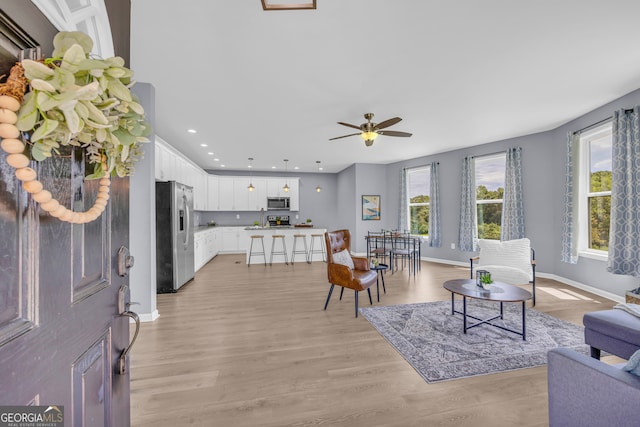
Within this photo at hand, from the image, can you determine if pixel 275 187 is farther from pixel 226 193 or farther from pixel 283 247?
pixel 283 247

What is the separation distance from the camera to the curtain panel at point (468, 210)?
5.88m

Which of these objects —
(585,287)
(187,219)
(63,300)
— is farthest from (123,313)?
(585,287)

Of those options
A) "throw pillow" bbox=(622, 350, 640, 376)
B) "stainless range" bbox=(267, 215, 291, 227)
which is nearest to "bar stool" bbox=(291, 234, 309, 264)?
"stainless range" bbox=(267, 215, 291, 227)

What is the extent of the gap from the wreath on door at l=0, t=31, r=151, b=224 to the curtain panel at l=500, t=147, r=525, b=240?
20.5 ft

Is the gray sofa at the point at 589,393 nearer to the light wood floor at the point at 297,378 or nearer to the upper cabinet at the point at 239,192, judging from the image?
the light wood floor at the point at 297,378

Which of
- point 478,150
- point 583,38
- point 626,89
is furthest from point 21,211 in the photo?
point 478,150

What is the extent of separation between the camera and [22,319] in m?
0.57

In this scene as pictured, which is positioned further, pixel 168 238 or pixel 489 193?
pixel 489 193

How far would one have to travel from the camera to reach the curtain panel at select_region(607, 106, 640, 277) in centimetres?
323

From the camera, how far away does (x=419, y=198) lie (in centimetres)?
730

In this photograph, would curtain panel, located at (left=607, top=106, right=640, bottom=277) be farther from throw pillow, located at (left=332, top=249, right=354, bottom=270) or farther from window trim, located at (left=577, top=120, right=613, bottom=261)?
throw pillow, located at (left=332, top=249, right=354, bottom=270)

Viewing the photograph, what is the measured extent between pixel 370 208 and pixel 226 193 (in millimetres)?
4556

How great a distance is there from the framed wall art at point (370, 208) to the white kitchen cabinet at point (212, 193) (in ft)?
15.0

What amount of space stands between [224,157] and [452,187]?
5.83 m
